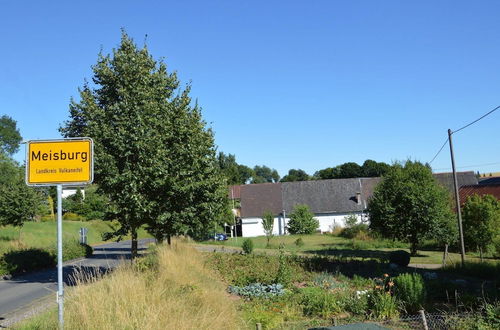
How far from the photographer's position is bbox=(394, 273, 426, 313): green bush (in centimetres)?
1057

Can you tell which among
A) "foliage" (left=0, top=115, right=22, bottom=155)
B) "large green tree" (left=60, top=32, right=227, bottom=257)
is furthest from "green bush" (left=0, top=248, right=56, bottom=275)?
"foliage" (left=0, top=115, right=22, bottom=155)

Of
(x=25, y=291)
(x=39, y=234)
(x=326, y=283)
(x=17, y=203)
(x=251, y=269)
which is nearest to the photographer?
(x=326, y=283)

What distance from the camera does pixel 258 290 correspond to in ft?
43.0

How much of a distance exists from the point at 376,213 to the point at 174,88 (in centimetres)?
1792

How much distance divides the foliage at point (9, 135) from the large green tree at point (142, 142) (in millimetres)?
81061

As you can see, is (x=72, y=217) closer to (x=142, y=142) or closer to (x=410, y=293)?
(x=142, y=142)

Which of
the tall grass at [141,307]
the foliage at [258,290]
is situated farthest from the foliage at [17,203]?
the tall grass at [141,307]

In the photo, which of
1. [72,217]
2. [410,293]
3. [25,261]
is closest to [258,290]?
[410,293]

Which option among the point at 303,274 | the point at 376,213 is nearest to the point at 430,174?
the point at 376,213

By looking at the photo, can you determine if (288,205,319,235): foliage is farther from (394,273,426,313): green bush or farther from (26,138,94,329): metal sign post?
(26,138,94,329): metal sign post

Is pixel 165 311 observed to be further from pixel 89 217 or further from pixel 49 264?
pixel 89 217

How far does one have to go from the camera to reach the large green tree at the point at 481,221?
25.2m

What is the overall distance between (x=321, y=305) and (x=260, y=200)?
50.1 metres

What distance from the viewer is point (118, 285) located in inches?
299
